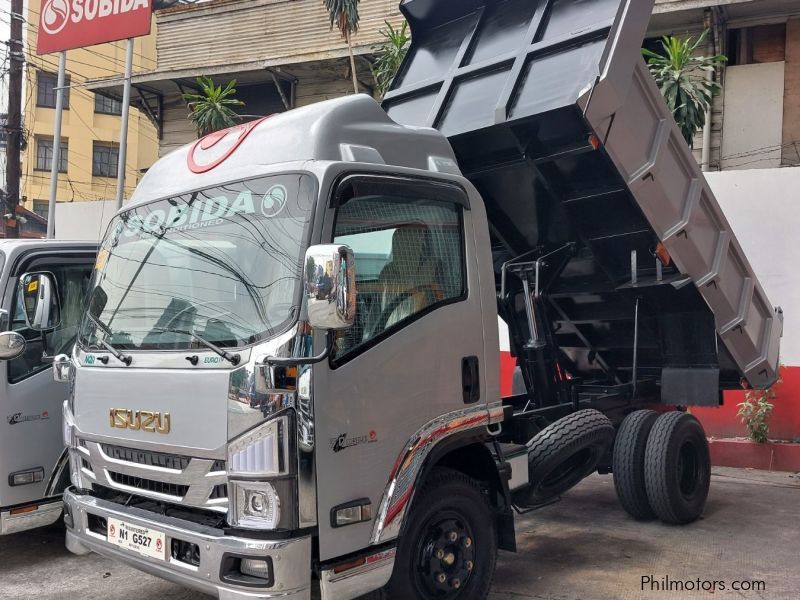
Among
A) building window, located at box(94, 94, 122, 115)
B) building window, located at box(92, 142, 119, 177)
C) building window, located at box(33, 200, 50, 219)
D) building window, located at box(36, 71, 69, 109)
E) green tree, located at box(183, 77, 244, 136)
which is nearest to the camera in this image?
green tree, located at box(183, 77, 244, 136)

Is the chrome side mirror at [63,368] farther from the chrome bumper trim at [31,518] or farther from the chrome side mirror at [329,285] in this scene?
the chrome side mirror at [329,285]

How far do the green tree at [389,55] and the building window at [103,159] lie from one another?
22.8 meters

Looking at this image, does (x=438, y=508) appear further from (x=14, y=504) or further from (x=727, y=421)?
(x=727, y=421)

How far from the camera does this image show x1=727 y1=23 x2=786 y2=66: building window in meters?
13.7

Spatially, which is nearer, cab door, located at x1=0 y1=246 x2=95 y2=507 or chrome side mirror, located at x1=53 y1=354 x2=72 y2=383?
chrome side mirror, located at x1=53 y1=354 x2=72 y2=383

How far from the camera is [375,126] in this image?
13.5ft

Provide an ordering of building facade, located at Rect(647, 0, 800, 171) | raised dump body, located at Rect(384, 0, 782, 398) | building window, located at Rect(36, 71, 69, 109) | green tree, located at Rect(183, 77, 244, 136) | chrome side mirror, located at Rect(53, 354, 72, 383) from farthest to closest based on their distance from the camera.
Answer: building window, located at Rect(36, 71, 69, 109), green tree, located at Rect(183, 77, 244, 136), building facade, located at Rect(647, 0, 800, 171), raised dump body, located at Rect(384, 0, 782, 398), chrome side mirror, located at Rect(53, 354, 72, 383)

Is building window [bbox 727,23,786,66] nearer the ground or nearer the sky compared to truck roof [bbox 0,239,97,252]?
nearer the sky

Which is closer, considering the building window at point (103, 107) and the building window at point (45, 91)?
the building window at point (45, 91)

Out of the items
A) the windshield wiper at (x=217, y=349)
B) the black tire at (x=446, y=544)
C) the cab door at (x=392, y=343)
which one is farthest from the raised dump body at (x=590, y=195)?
the windshield wiper at (x=217, y=349)

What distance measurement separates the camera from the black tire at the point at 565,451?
4852 mm

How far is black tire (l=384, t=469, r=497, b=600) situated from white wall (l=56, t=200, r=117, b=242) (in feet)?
39.5

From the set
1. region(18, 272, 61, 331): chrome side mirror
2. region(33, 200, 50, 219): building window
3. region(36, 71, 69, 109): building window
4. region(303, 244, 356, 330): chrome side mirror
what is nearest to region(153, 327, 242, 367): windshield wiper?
region(303, 244, 356, 330): chrome side mirror

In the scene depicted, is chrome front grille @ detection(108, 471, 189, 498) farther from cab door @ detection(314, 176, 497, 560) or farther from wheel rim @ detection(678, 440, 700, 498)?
wheel rim @ detection(678, 440, 700, 498)
